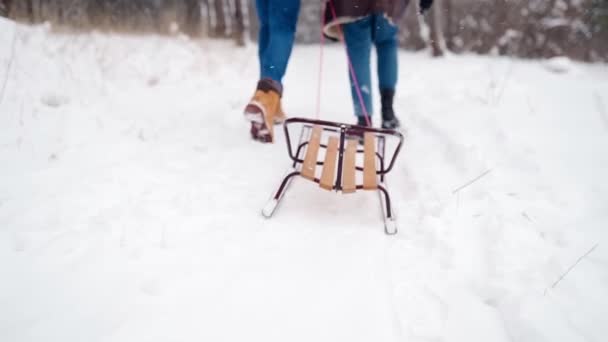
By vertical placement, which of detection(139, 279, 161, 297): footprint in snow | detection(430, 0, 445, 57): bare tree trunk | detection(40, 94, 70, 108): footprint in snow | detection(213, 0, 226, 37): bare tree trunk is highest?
detection(213, 0, 226, 37): bare tree trunk

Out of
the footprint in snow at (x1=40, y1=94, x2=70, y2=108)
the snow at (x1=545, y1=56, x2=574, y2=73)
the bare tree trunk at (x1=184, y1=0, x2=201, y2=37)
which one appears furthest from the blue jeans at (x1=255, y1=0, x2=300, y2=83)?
the bare tree trunk at (x1=184, y1=0, x2=201, y2=37)

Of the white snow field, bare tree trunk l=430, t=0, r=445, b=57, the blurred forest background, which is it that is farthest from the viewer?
bare tree trunk l=430, t=0, r=445, b=57

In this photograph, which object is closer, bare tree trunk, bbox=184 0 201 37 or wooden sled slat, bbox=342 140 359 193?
wooden sled slat, bbox=342 140 359 193

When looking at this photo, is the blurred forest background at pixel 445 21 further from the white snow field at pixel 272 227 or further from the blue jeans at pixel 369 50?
the blue jeans at pixel 369 50

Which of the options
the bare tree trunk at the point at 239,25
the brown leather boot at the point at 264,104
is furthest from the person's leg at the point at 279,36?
the bare tree trunk at the point at 239,25

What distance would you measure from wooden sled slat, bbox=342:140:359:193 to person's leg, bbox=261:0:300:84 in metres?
0.63

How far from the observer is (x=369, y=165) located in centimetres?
148

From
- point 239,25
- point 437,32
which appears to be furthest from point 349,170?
point 239,25

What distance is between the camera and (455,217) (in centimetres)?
143

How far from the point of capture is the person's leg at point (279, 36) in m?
1.97

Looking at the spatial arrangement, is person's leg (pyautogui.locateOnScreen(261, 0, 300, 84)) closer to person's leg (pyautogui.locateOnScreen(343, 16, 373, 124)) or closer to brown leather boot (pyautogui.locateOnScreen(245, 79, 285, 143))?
brown leather boot (pyautogui.locateOnScreen(245, 79, 285, 143))

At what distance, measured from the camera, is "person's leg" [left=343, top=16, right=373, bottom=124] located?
210 cm

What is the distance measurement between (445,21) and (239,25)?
278 centimetres

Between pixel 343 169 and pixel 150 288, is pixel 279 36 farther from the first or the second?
pixel 150 288
